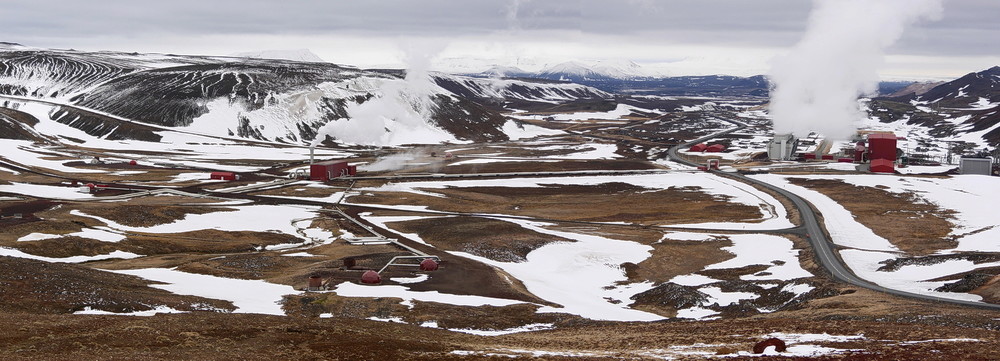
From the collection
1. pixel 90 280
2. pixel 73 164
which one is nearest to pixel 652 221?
pixel 90 280

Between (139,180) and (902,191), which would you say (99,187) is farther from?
(902,191)

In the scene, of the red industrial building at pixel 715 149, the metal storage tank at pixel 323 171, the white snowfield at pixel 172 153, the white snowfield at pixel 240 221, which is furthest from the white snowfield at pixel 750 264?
the red industrial building at pixel 715 149

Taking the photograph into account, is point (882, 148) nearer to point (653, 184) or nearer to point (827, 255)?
point (653, 184)

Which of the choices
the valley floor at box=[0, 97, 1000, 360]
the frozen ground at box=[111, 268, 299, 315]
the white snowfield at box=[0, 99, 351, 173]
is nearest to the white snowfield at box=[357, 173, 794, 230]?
the valley floor at box=[0, 97, 1000, 360]

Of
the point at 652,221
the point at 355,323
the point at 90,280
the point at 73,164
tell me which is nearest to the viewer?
the point at 355,323

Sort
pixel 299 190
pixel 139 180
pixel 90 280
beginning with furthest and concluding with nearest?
pixel 139 180, pixel 299 190, pixel 90 280

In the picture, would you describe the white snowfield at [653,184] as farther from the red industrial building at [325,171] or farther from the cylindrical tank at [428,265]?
the cylindrical tank at [428,265]

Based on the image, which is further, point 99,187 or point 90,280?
point 99,187

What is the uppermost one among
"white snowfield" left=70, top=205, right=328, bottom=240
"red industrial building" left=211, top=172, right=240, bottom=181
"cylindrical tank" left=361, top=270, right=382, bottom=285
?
"cylindrical tank" left=361, top=270, right=382, bottom=285

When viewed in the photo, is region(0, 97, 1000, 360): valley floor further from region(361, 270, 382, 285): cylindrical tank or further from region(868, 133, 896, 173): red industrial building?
region(868, 133, 896, 173): red industrial building
